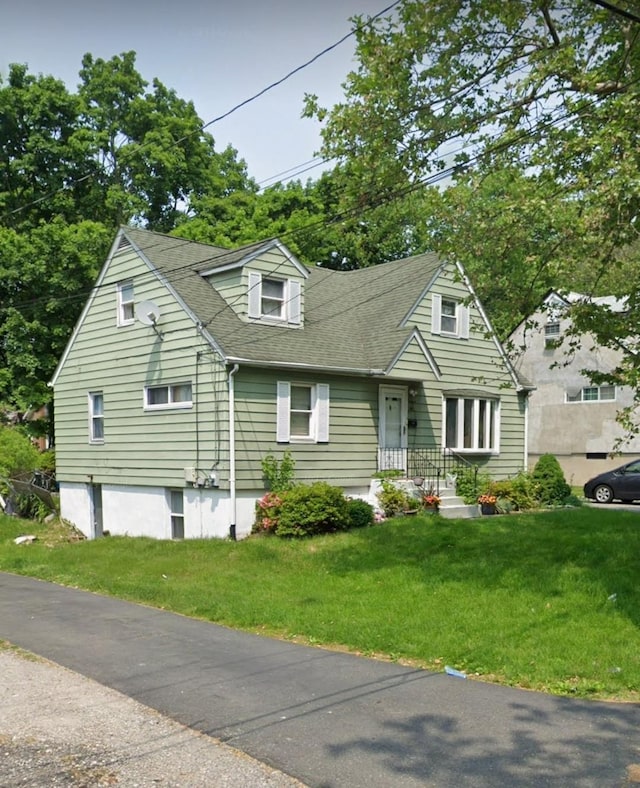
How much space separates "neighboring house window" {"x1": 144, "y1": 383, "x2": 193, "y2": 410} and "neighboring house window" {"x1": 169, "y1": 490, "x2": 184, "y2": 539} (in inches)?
84.5

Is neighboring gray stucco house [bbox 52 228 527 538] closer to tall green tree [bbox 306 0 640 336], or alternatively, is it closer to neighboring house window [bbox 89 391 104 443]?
neighboring house window [bbox 89 391 104 443]

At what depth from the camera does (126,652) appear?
317 inches

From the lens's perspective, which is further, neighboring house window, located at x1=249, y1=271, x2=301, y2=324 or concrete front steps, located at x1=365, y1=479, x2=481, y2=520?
concrete front steps, located at x1=365, y1=479, x2=481, y2=520

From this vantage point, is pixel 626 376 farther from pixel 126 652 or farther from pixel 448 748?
pixel 126 652

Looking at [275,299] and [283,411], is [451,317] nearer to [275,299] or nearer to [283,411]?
[275,299]

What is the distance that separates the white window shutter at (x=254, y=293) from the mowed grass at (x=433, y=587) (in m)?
5.52

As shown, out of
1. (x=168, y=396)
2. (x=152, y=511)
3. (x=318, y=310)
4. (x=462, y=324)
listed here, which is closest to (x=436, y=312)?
(x=462, y=324)

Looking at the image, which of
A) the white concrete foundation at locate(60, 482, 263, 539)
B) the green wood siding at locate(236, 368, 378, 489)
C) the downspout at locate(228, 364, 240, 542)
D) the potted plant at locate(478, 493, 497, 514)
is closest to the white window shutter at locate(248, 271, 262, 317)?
the green wood siding at locate(236, 368, 378, 489)

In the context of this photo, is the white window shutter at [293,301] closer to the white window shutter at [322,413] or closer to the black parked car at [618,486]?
the white window shutter at [322,413]

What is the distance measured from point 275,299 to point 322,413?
3.13m

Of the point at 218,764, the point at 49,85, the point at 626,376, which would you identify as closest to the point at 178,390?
the point at 626,376

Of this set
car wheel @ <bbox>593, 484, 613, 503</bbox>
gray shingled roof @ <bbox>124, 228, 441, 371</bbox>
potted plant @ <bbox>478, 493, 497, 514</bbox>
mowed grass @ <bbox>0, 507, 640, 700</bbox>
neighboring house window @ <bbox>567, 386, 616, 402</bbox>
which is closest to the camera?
mowed grass @ <bbox>0, 507, 640, 700</bbox>

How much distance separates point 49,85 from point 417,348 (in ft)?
72.5

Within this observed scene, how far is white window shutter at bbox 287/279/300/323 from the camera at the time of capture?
1825 cm
